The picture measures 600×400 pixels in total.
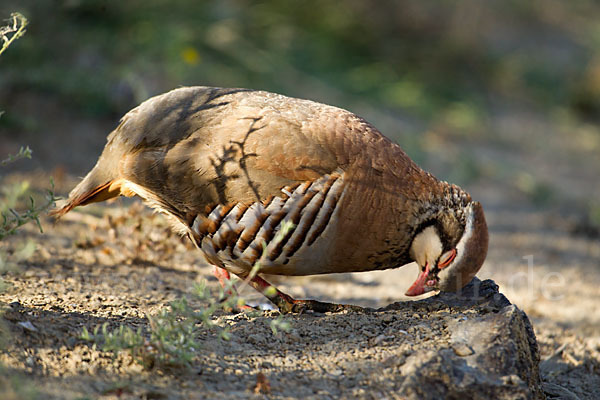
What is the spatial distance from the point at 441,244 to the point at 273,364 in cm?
125

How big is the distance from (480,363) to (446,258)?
904 mm

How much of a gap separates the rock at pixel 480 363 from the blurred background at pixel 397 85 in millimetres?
1873

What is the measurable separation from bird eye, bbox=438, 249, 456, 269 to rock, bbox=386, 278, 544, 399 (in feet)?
1.29

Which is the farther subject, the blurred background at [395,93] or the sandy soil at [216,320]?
the blurred background at [395,93]

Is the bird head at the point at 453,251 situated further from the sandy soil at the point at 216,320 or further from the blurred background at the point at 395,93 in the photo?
the blurred background at the point at 395,93

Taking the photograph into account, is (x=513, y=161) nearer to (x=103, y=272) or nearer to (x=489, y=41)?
(x=489, y=41)

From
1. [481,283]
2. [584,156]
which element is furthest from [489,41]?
[481,283]

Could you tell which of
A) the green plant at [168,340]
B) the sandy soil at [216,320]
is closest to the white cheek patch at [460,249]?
the sandy soil at [216,320]

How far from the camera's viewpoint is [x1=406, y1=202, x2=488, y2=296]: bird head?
3.70 metres

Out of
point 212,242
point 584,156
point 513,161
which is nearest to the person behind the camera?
point 212,242

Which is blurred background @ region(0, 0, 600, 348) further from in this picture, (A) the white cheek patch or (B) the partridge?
(A) the white cheek patch

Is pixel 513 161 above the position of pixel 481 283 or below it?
below

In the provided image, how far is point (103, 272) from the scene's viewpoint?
14.3 feet

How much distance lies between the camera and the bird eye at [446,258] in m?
3.71
